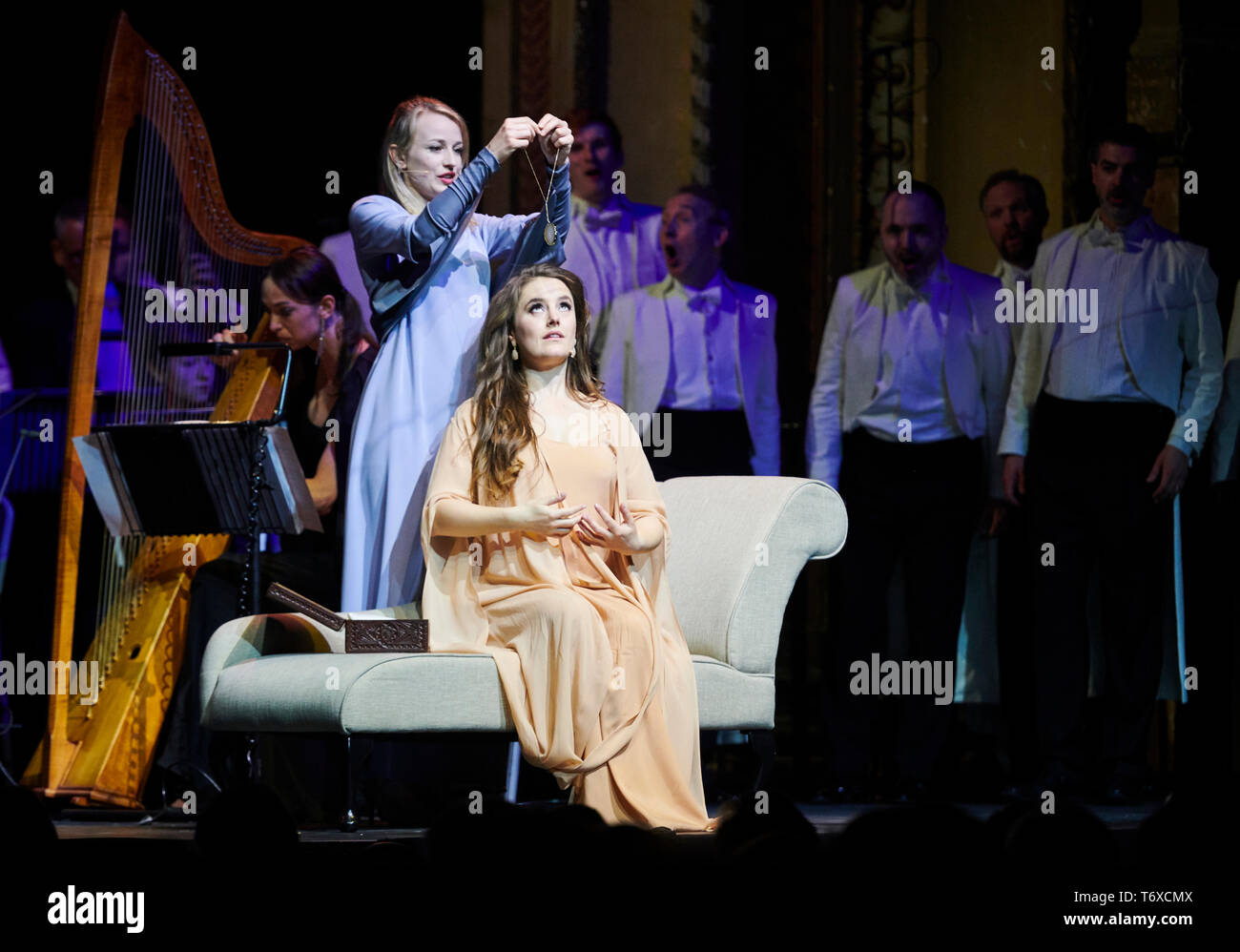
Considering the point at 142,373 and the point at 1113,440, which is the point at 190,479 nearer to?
the point at 142,373

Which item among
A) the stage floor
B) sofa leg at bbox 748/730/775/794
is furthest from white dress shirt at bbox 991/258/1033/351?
sofa leg at bbox 748/730/775/794

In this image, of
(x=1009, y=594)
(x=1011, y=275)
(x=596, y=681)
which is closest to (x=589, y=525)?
(x=596, y=681)

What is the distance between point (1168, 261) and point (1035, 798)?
1649mm

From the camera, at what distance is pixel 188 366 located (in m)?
4.75

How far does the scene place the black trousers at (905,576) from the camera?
4.87 metres

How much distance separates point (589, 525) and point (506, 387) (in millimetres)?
412

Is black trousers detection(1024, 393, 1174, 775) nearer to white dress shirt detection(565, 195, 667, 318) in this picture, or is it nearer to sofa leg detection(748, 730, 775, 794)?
sofa leg detection(748, 730, 775, 794)

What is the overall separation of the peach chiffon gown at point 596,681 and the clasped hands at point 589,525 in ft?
0.09

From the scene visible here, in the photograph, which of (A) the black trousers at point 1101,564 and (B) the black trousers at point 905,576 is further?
(B) the black trousers at point 905,576

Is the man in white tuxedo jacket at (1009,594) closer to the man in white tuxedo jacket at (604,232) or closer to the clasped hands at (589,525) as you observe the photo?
the man in white tuxedo jacket at (604,232)

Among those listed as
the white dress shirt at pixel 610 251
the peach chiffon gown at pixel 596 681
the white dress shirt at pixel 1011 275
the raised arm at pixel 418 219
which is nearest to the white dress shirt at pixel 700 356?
the white dress shirt at pixel 610 251

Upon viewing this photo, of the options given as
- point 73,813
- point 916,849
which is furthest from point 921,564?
point 916,849

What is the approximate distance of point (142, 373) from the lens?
4.54 m
